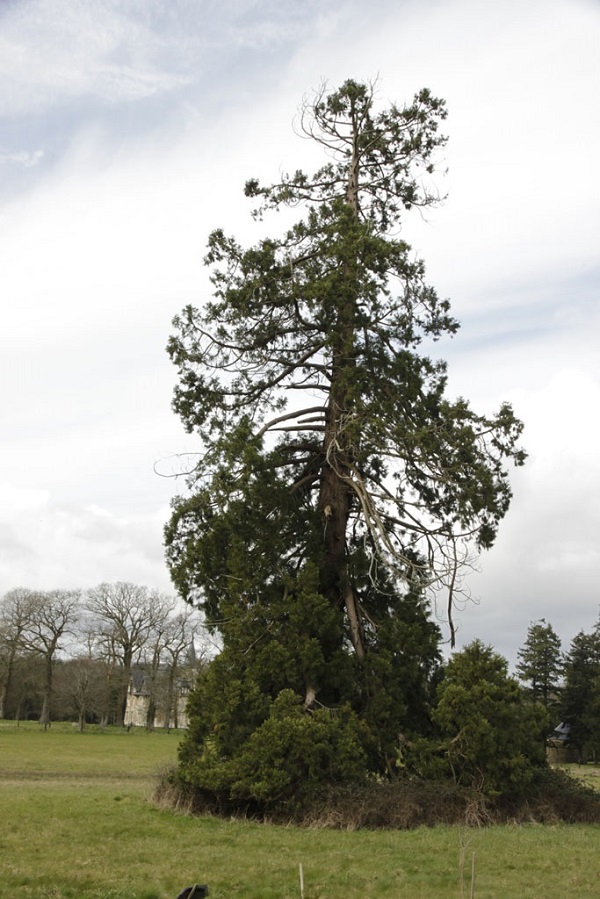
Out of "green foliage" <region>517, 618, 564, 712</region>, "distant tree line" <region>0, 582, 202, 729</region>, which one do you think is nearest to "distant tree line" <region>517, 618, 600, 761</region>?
"green foliage" <region>517, 618, 564, 712</region>

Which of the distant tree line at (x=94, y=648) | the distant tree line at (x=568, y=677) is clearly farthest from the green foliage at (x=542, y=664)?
the distant tree line at (x=94, y=648)

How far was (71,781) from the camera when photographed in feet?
71.4

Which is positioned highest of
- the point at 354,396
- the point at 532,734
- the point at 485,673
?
the point at 354,396

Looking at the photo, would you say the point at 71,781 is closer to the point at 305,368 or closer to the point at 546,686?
the point at 305,368

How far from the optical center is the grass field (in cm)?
860

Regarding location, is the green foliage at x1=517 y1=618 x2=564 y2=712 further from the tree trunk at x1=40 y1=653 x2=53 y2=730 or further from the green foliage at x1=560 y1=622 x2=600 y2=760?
the tree trunk at x1=40 y1=653 x2=53 y2=730

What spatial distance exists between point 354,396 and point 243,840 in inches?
312

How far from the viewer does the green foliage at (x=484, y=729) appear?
1396 centimetres

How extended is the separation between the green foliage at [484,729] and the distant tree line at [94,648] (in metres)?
49.0

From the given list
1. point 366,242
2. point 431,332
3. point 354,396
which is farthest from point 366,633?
point 366,242

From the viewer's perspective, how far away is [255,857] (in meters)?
10.2

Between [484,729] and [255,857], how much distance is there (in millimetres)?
5209

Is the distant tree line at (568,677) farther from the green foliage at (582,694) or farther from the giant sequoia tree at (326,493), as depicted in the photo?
the giant sequoia tree at (326,493)

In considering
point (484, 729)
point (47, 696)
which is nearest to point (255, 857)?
point (484, 729)
